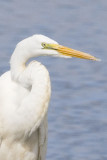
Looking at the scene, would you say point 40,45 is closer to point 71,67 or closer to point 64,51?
point 64,51

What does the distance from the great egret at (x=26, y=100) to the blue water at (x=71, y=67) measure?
1539 mm

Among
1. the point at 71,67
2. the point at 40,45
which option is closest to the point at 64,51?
the point at 40,45

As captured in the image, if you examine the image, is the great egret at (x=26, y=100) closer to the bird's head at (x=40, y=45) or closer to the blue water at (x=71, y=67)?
the bird's head at (x=40, y=45)

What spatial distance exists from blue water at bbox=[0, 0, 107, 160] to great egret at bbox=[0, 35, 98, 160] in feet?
5.05

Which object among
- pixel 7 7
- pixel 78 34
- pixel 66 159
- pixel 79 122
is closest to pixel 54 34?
pixel 78 34

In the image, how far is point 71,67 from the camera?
11.5 meters

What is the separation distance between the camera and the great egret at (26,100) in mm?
7664

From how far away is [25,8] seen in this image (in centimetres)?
1323

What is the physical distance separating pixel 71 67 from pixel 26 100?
3.76m

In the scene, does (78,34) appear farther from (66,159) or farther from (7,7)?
(66,159)

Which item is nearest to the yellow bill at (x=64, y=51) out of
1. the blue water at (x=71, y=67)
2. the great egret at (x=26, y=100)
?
the great egret at (x=26, y=100)

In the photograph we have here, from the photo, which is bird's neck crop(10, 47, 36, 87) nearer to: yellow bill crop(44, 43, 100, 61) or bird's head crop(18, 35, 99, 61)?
bird's head crop(18, 35, 99, 61)

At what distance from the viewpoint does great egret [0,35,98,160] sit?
7664 millimetres

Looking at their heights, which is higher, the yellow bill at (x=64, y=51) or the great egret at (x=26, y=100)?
the yellow bill at (x=64, y=51)
